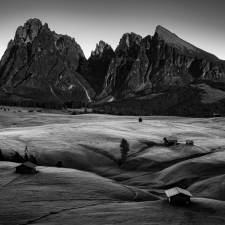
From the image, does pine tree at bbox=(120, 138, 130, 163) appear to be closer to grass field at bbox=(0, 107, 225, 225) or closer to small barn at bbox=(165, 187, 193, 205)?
grass field at bbox=(0, 107, 225, 225)

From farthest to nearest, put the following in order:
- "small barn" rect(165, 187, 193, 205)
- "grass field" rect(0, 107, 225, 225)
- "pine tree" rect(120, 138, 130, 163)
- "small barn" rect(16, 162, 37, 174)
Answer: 1. "pine tree" rect(120, 138, 130, 163)
2. "small barn" rect(16, 162, 37, 174)
3. "small barn" rect(165, 187, 193, 205)
4. "grass field" rect(0, 107, 225, 225)

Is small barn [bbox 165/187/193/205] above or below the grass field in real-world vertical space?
above

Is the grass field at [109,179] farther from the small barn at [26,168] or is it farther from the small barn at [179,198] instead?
the small barn at [26,168]

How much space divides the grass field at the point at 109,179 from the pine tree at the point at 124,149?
1741mm

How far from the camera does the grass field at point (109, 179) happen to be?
166ft

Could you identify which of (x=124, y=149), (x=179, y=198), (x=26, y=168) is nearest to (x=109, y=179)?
(x=26, y=168)

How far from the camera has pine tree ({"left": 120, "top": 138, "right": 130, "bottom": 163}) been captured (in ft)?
389

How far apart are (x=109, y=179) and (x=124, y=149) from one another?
40091 millimetres

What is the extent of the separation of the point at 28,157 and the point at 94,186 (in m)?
45.4

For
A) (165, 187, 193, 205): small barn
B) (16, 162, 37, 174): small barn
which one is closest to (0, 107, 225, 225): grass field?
(165, 187, 193, 205): small barn

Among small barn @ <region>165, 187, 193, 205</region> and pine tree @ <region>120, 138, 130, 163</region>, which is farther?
pine tree @ <region>120, 138, 130, 163</region>

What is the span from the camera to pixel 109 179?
8512cm

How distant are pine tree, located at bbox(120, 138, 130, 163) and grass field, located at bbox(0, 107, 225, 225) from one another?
5.71ft

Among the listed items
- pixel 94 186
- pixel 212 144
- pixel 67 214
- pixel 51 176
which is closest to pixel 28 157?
pixel 51 176
